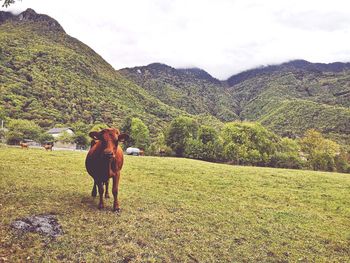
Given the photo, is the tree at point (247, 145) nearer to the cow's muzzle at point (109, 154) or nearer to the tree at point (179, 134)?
the tree at point (179, 134)

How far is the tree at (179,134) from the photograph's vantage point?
74.8m

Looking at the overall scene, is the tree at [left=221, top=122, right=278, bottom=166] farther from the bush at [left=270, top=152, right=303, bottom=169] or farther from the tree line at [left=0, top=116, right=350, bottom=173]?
the bush at [left=270, top=152, right=303, bottom=169]

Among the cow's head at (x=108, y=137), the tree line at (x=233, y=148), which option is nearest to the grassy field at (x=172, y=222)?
the cow's head at (x=108, y=137)

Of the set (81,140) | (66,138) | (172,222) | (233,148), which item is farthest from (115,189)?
(66,138)

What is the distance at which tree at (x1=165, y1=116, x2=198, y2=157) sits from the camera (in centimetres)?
7481

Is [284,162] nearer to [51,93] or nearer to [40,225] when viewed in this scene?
[40,225]

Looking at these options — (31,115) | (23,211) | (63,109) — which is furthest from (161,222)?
(63,109)

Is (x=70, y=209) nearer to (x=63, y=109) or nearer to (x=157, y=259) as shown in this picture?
(x=157, y=259)

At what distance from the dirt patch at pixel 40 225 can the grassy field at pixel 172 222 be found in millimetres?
307

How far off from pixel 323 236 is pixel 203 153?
185 feet

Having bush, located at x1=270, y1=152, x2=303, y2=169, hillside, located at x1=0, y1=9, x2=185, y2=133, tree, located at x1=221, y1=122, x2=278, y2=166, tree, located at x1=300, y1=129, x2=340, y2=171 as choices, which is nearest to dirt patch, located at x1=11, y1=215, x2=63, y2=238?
tree, located at x1=221, y1=122, x2=278, y2=166

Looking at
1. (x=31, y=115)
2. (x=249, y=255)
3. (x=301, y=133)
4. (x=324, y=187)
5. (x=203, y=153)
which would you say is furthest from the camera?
(x=301, y=133)

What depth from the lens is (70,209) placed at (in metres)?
13.6

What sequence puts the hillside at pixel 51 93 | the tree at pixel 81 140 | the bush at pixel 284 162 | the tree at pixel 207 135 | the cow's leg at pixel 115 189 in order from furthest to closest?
the hillside at pixel 51 93 < the tree at pixel 81 140 < the tree at pixel 207 135 < the bush at pixel 284 162 < the cow's leg at pixel 115 189
